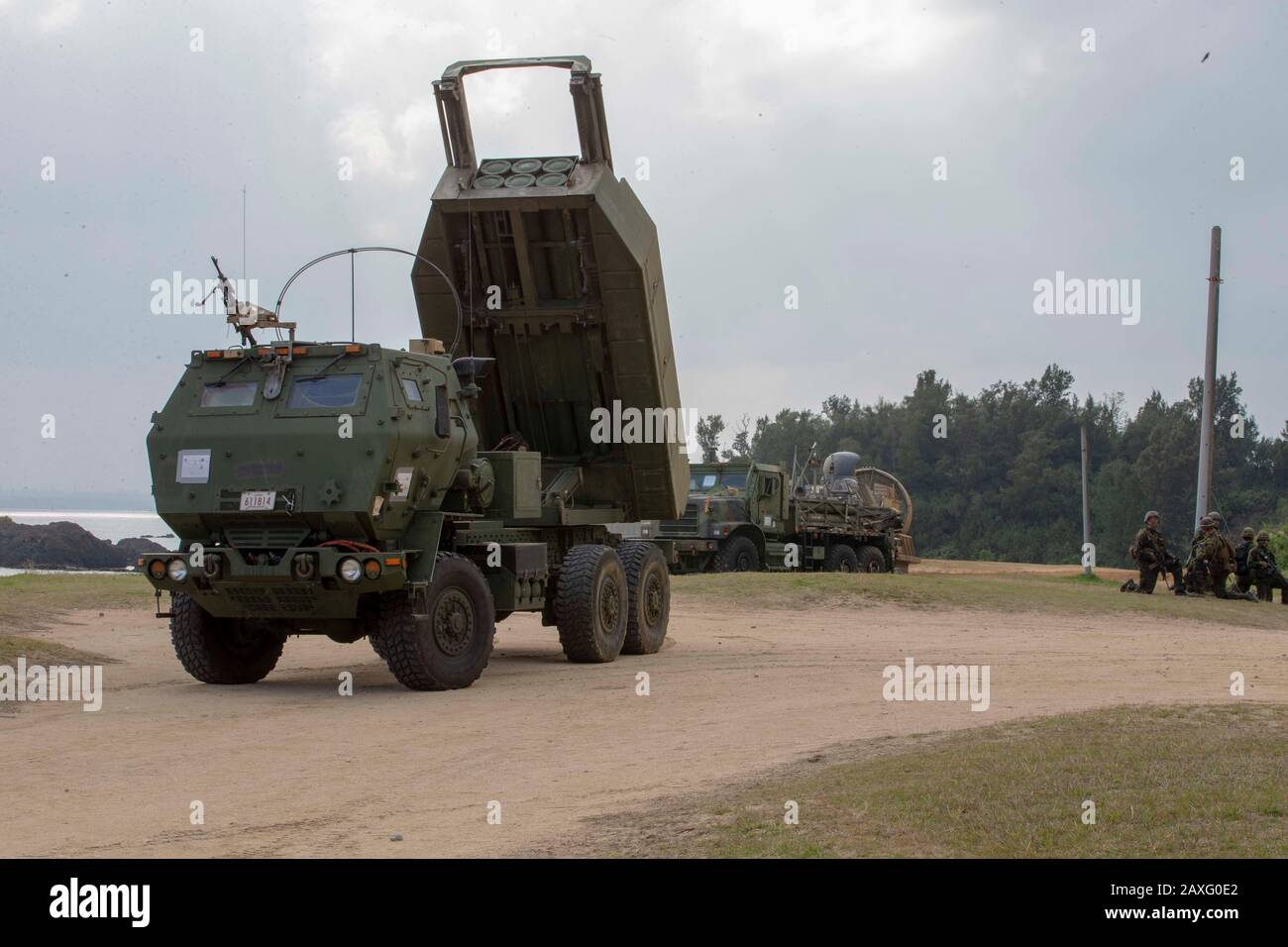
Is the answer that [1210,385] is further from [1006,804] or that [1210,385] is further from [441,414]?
[1006,804]

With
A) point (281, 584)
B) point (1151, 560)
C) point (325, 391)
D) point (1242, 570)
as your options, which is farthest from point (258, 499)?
point (1242, 570)

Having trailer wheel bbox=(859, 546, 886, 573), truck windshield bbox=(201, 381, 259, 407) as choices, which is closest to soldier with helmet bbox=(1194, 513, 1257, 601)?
trailer wheel bbox=(859, 546, 886, 573)

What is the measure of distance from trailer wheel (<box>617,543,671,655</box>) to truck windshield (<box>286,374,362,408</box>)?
4.53m

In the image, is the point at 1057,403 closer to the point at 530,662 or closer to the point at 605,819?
the point at 530,662

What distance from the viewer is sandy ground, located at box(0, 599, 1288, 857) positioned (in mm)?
7613

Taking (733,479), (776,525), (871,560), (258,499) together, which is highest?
(733,479)

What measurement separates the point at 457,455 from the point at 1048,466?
65978 millimetres

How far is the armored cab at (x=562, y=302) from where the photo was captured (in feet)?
48.4

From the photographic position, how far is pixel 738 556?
30.1 meters

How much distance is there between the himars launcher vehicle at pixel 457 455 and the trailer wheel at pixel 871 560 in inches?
778

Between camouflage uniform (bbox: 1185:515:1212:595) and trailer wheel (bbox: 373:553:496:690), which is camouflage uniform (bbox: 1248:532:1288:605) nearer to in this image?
camouflage uniform (bbox: 1185:515:1212:595)
